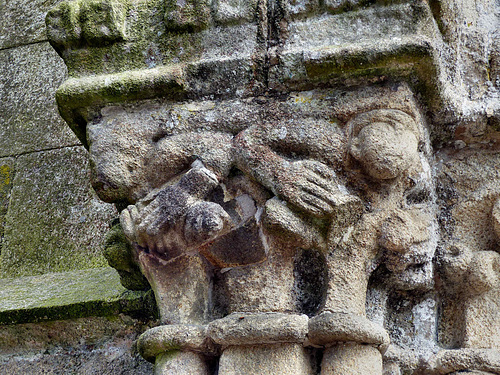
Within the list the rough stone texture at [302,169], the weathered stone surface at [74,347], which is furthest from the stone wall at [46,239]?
the rough stone texture at [302,169]

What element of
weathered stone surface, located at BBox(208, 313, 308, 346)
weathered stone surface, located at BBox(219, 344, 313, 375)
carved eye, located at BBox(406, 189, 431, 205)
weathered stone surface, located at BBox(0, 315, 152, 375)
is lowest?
weathered stone surface, located at BBox(0, 315, 152, 375)

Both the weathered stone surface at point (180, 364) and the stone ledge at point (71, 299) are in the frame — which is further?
the stone ledge at point (71, 299)

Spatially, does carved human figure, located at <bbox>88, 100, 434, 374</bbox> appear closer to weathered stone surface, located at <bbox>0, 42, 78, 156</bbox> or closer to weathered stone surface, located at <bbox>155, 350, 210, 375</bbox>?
weathered stone surface, located at <bbox>155, 350, 210, 375</bbox>

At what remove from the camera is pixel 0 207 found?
9.37 feet

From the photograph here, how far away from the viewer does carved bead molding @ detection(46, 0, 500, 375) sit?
5.98ft

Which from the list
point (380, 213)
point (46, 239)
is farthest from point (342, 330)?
point (46, 239)

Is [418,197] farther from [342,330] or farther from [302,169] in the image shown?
[342,330]

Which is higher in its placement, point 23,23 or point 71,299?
point 23,23

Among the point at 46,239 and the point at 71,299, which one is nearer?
the point at 71,299

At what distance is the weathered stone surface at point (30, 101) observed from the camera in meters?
2.96

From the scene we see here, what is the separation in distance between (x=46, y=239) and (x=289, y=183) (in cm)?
121

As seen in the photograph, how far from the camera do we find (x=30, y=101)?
3059mm

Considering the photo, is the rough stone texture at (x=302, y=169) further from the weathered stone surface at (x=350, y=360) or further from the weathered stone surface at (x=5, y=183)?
the weathered stone surface at (x=5, y=183)

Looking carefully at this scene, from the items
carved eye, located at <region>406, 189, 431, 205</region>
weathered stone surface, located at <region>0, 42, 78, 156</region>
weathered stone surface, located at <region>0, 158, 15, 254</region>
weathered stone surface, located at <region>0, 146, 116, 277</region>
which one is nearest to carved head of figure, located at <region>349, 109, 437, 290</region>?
carved eye, located at <region>406, 189, 431, 205</region>
